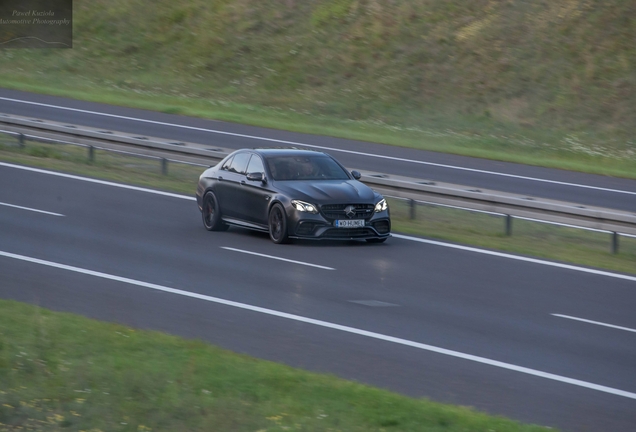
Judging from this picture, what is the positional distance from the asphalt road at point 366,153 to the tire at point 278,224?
364 inches

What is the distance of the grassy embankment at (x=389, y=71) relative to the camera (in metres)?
33.7

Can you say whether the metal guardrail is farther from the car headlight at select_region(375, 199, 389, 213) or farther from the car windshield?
the car headlight at select_region(375, 199, 389, 213)

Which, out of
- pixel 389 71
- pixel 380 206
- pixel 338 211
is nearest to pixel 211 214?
pixel 338 211

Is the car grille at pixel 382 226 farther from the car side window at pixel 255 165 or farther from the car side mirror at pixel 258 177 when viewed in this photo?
the car side window at pixel 255 165

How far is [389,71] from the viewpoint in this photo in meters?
39.4

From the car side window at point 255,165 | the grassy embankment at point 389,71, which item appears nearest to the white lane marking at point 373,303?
the car side window at point 255,165

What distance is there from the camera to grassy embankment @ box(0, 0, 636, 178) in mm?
33688

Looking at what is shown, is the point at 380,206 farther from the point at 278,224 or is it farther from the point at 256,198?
the point at 256,198

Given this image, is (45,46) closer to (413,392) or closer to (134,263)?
(134,263)

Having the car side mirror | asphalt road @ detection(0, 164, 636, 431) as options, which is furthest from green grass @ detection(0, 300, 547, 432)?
the car side mirror

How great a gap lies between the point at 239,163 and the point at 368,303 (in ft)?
21.2

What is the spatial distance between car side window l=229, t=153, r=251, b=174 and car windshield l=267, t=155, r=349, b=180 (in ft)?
1.84

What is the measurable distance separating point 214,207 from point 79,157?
926 cm

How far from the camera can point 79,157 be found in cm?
2577
